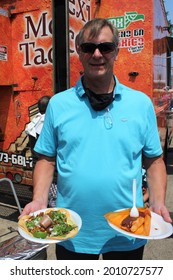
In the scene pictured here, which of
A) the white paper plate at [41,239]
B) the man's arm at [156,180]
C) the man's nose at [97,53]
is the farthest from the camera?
the man's arm at [156,180]

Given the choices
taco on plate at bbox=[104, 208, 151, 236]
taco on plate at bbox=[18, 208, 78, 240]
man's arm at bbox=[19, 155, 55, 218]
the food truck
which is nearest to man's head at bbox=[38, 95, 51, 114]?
the food truck

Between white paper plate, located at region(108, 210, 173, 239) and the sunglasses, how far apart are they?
35.5 inches

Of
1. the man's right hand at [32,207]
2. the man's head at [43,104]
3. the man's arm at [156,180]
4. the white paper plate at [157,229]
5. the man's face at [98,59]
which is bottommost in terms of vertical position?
the white paper plate at [157,229]

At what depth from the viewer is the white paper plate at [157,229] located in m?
1.51

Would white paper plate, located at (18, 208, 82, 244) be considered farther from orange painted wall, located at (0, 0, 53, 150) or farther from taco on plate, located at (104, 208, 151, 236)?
orange painted wall, located at (0, 0, 53, 150)

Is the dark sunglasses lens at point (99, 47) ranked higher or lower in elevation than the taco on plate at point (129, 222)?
higher

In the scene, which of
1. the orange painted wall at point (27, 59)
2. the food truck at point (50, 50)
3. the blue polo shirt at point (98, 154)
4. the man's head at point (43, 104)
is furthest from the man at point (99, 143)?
the orange painted wall at point (27, 59)

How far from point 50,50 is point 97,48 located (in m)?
2.50

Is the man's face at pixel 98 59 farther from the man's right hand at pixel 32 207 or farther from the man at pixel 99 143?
the man's right hand at pixel 32 207

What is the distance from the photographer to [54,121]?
5.63 feet

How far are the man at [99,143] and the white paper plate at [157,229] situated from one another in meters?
0.04
